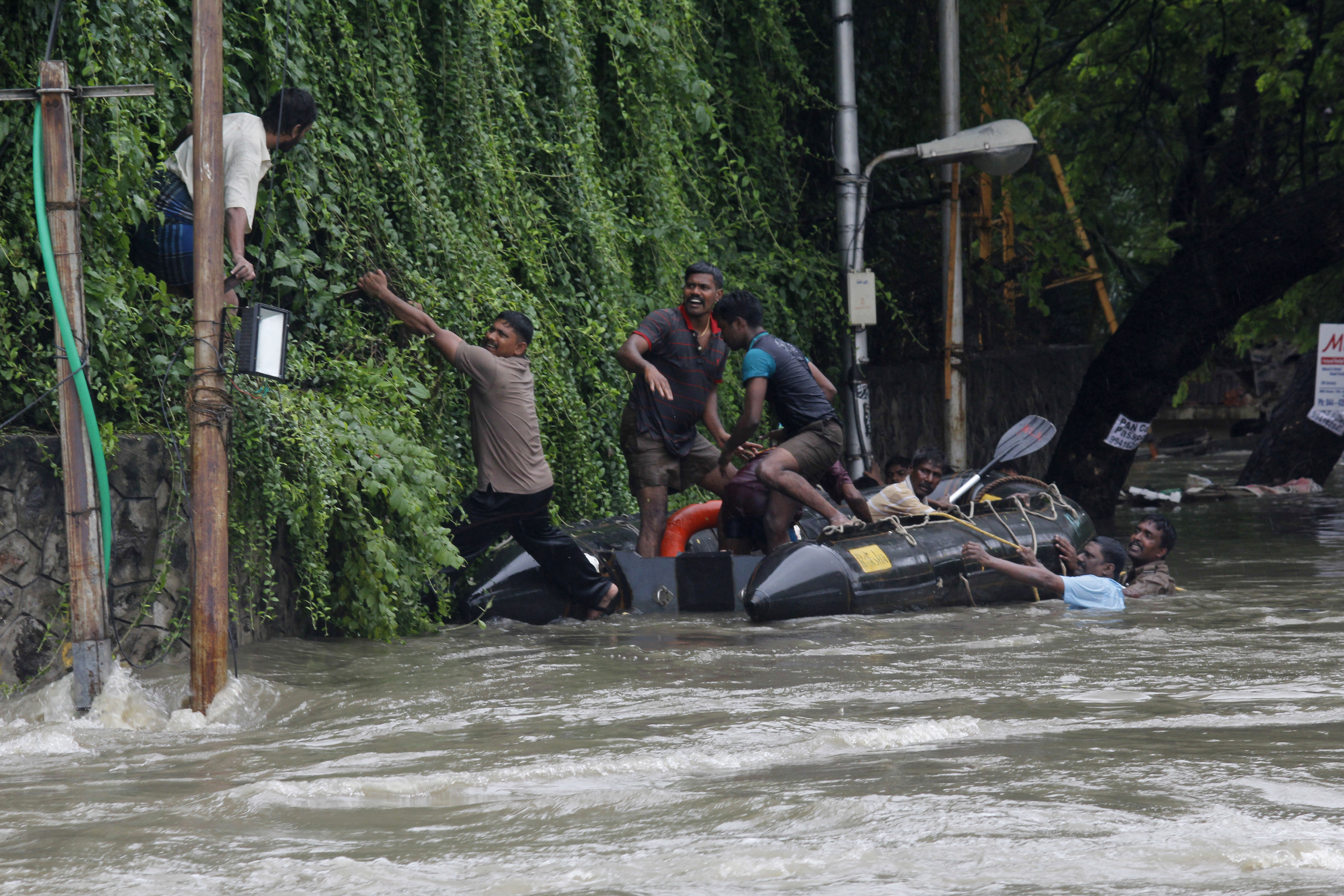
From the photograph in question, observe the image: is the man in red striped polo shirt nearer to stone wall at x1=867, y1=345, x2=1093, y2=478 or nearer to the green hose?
the green hose

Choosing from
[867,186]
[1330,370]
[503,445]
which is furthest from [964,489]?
[1330,370]

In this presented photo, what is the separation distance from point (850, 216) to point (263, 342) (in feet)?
25.3

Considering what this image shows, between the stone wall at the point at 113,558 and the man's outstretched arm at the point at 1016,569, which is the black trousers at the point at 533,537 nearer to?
the stone wall at the point at 113,558

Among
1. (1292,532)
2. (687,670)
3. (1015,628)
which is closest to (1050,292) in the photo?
(1292,532)

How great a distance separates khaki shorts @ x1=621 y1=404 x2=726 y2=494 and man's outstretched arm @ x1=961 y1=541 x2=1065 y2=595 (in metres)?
1.05

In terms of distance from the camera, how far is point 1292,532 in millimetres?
13312

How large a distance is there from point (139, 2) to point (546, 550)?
11.6ft

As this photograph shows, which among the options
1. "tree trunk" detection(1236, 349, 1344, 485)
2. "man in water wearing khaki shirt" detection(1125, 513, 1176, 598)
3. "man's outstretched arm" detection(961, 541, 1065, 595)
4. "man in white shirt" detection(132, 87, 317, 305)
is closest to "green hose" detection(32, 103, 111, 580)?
"man in white shirt" detection(132, 87, 317, 305)

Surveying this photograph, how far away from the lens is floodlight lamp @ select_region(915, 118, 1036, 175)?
12242mm

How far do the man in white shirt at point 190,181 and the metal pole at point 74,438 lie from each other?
81 cm

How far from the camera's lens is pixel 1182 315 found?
1328 cm

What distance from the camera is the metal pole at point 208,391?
539 cm

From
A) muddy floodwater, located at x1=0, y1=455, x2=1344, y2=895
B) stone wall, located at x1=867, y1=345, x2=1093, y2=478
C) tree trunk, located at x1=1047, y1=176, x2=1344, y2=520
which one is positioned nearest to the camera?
muddy floodwater, located at x1=0, y1=455, x2=1344, y2=895

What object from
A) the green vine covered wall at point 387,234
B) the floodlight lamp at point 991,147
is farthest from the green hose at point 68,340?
the floodlight lamp at point 991,147
